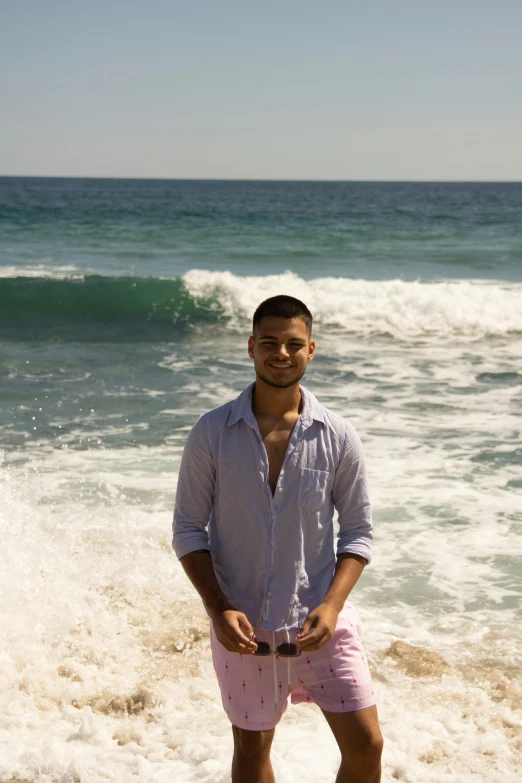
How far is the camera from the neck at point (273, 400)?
263 cm

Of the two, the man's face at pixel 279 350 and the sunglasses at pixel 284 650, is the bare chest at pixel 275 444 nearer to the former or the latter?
the man's face at pixel 279 350

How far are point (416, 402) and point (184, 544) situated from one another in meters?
8.35

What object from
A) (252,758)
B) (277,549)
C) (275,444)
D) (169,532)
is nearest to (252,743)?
(252,758)

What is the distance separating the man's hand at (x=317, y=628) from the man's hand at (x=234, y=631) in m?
0.14

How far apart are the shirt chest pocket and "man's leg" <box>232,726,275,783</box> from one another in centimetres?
67

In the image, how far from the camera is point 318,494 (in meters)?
2.55

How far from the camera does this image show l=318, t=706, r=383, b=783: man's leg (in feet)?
8.11

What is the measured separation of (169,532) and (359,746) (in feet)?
12.5

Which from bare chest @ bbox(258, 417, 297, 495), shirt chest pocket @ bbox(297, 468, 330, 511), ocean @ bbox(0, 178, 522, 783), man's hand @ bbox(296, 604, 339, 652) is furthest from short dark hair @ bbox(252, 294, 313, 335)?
ocean @ bbox(0, 178, 522, 783)

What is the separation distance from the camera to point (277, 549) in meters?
2.53

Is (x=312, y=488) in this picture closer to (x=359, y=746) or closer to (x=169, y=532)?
(x=359, y=746)

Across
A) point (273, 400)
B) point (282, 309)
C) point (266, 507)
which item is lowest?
point (266, 507)

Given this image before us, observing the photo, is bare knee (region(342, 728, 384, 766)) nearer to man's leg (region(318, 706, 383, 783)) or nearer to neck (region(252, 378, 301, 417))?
man's leg (region(318, 706, 383, 783))

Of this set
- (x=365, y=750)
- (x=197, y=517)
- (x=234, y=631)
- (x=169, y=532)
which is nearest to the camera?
(x=234, y=631)
